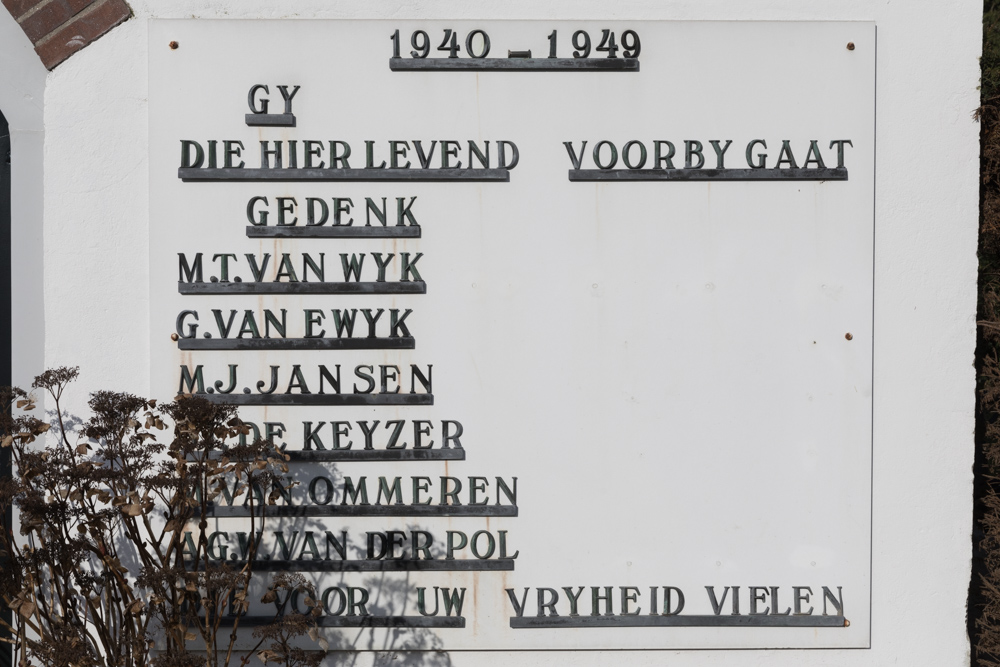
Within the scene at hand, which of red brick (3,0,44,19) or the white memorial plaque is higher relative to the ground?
red brick (3,0,44,19)

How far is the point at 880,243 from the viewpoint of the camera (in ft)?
8.93

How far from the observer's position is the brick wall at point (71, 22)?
8.78ft

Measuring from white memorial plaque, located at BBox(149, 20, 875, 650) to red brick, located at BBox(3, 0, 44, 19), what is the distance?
0.48 meters

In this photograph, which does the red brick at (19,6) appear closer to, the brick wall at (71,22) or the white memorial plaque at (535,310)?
the brick wall at (71,22)

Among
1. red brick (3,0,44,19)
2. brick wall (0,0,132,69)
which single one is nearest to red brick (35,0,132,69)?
brick wall (0,0,132,69)

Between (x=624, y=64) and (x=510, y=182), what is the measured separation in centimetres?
56

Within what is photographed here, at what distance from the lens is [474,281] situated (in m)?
2.69

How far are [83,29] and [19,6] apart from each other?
0.79 feet

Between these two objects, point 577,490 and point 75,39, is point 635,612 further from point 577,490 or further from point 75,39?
point 75,39

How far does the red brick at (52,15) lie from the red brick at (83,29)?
0.02m

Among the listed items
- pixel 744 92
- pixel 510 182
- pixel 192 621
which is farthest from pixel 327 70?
pixel 192 621

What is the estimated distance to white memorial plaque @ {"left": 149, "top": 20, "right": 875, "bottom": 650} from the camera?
266cm

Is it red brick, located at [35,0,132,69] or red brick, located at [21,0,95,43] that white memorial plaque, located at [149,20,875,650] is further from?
red brick, located at [21,0,95,43]

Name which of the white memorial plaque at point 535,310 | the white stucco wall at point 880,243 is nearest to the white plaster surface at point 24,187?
the white stucco wall at point 880,243
